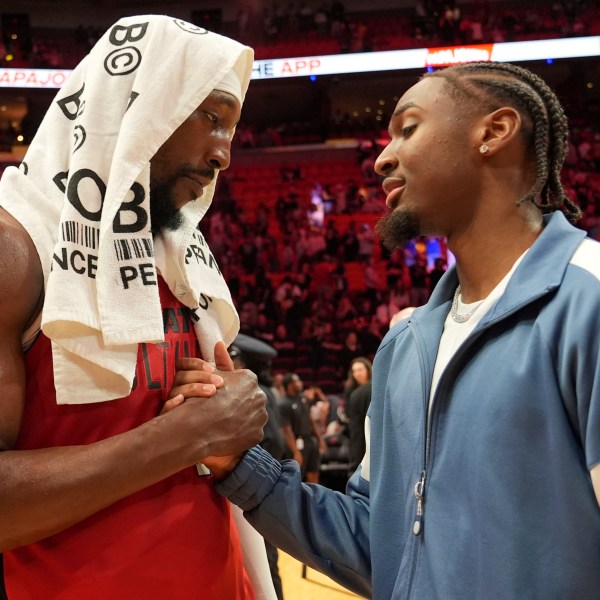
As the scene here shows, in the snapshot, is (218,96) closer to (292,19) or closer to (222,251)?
(222,251)

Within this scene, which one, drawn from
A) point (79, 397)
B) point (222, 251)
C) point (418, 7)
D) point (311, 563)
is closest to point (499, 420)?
point (311, 563)

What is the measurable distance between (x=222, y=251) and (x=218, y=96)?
13.1 metres

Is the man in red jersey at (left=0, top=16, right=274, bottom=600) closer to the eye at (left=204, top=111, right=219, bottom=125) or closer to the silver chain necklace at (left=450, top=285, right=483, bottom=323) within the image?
the eye at (left=204, top=111, right=219, bottom=125)

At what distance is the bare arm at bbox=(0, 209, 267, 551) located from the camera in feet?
4.29

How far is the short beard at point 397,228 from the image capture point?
5.41 feet

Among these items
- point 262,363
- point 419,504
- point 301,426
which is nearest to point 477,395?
point 419,504

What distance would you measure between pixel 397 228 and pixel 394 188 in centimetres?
9

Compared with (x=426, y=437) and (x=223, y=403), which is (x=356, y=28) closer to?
(x=223, y=403)

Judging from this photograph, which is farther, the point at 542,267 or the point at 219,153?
the point at 219,153

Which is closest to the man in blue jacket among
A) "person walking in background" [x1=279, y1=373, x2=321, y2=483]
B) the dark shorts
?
"person walking in background" [x1=279, y1=373, x2=321, y2=483]

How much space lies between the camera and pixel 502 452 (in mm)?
1278

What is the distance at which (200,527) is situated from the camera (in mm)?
1579

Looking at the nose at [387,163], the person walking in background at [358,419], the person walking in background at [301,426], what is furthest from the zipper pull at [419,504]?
the person walking in background at [301,426]

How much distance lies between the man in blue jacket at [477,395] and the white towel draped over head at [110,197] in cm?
44
